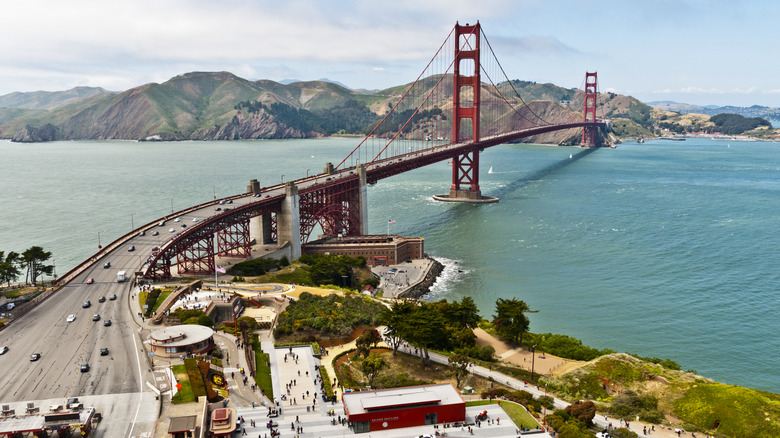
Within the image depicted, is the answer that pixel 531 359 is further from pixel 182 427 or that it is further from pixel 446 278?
pixel 182 427

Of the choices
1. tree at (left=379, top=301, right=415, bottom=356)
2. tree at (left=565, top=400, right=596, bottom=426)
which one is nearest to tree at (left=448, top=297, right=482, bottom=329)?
tree at (left=379, top=301, right=415, bottom=356)

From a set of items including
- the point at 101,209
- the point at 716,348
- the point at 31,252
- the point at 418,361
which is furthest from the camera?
the point at 101,209

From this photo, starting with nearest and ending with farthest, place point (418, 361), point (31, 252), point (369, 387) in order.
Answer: point (369, 387) → point (418, 361) → point (31, 252)

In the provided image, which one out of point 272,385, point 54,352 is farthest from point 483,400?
point 54,352

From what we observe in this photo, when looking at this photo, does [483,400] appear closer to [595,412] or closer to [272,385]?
[595,412]

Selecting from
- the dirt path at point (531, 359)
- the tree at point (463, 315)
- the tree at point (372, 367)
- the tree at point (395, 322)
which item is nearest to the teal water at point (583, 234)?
the dirt path at point (531, 359)

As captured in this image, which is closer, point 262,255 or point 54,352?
point 54,352

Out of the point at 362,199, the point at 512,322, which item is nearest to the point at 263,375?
the point at 512,322

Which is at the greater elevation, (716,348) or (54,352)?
(54,352)

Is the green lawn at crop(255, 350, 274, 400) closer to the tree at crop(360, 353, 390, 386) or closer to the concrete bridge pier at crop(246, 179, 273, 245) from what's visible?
the tree at crop(360, 353, 390, 386)
